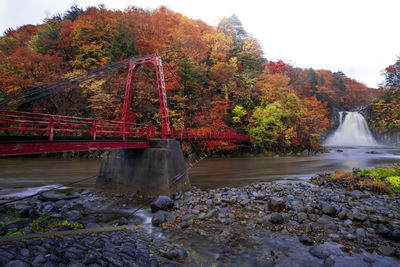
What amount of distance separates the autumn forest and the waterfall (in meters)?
11.1

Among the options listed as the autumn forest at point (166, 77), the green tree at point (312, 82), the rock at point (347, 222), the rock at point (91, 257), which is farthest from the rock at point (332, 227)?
the green tree at point (312, 82)

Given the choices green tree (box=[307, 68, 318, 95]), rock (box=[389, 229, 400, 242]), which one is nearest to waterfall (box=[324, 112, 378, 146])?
green tree (box=[307, 68, 318, 95])

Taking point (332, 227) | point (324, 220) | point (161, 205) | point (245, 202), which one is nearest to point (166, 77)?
point (161, 205)

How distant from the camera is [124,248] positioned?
453cm

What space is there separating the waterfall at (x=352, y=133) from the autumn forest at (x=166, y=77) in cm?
1108

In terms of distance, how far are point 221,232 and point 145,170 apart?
4895 millimetres

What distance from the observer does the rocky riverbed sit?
4266mm

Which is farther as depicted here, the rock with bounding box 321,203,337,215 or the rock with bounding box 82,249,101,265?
the rock with bounding box 321,203,337,215

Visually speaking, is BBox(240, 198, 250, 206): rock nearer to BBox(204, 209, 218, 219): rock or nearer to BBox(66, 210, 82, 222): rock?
BBox(204, 209, 218, 219): rock

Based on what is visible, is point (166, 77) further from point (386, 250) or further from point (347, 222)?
point (386, 250)

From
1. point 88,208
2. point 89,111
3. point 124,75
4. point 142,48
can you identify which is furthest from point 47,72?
point 88,208

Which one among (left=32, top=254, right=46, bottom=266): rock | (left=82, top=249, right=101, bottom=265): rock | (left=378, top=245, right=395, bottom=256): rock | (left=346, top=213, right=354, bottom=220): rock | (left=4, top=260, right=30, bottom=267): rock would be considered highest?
(left=4, top=260, right=30, bottom=267): rock

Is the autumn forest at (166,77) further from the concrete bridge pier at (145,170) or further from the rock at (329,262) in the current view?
the rock at (329,262)

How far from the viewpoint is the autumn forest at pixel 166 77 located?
2330 cm
